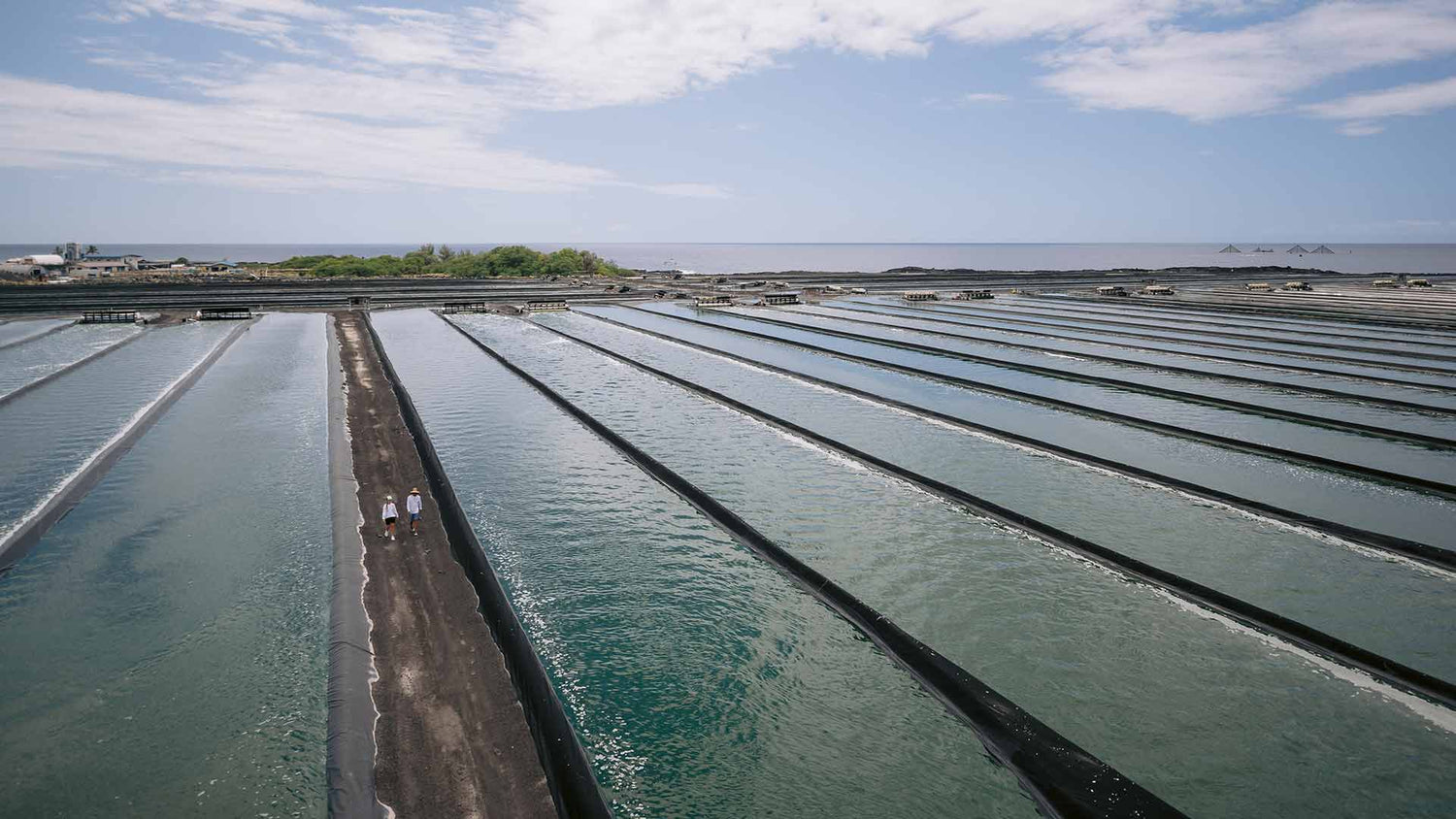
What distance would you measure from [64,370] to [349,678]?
3869 centimetres

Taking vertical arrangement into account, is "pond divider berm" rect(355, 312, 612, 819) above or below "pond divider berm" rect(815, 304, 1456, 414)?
below

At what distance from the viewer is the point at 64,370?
129 feet

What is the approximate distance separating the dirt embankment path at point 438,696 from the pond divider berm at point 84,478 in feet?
25.0

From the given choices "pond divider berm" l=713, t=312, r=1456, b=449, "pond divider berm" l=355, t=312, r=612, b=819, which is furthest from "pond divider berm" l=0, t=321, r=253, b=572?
"pond divider berm" l=713, t=312, r=1456, b=449

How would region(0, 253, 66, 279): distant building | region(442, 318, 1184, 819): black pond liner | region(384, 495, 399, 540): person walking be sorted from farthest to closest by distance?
region(0, 253, 66, 279): distant building < region(384, 495, 399, 540): person walking < region(442, 318, 1184, 819): black pond liner

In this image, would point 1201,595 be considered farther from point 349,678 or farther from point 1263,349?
point 1263,349

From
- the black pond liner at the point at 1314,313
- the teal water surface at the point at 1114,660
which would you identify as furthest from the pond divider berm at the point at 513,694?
the black pond liner at the point at 1314,313

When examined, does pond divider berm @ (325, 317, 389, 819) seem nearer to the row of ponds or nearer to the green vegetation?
the row of ponds

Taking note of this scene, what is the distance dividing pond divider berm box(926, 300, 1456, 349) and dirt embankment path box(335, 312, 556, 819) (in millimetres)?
55193

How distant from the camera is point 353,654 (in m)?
13.5

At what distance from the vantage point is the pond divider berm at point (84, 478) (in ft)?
61.3

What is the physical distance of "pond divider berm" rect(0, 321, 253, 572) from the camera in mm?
18688

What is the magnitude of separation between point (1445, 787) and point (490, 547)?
18.1 m

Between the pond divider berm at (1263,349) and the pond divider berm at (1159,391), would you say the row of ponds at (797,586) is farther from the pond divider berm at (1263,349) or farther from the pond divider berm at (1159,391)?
the pond divider berm at (1263,349)
